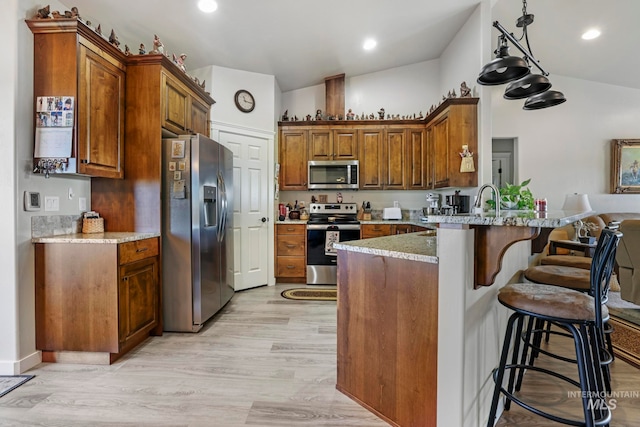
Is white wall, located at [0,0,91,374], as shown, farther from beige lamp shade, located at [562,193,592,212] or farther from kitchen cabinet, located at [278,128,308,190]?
beige lamp shade, located at [562,193,592,212]

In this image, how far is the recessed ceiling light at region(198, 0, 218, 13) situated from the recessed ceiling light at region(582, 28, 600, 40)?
14.5 feet

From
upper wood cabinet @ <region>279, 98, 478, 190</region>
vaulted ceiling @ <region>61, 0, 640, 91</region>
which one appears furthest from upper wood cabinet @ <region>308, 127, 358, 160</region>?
vaulted ceiling @ <region>61, 0, 640, 91</region>

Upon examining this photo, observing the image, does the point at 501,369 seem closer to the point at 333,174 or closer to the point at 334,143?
the point at 333,174

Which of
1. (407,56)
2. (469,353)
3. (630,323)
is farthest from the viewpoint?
(407,56)

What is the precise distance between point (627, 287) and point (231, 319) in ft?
12.3

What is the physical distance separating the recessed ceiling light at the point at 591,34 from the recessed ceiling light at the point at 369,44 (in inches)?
103

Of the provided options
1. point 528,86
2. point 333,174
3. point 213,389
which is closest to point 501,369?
point 213,389

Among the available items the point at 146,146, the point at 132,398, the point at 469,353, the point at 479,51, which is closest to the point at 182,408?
the point at 132,398

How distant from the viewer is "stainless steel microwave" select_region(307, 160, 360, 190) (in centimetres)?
478

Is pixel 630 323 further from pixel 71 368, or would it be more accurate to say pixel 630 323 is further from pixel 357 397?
pixel 71 368

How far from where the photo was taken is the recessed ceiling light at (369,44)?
13.2 ft

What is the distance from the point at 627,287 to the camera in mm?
3020

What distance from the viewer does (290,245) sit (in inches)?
180

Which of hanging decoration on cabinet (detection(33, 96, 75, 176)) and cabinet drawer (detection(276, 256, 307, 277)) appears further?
cabinet drawer (detection(276, 256, 307, 277))
